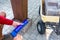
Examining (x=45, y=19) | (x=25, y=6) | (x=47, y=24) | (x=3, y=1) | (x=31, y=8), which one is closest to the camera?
(x=45, y=19)

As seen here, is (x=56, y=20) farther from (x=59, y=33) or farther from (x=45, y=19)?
(x=59, y=33)

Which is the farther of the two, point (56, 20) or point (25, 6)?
point (25, 6)

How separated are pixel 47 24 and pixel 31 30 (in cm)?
20

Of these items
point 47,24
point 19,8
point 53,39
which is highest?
point 19,8

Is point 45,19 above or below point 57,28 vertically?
above

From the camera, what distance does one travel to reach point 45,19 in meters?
1.14

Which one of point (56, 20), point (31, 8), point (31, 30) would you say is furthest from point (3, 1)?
point (56, 20)

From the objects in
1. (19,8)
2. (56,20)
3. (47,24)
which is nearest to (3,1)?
(19,8)

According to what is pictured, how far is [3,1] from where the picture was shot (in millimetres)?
1791

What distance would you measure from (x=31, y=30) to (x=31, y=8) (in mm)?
353

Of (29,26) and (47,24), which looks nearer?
(47,24)

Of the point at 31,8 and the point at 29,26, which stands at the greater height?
the point at 31,8

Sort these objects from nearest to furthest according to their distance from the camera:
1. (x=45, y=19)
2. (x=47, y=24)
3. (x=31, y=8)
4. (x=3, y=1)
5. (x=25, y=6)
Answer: (x=45, y=19) → (x=47, y=24) → (x=25, y=6) → (x=31, y=8) → (x=3, y=1)

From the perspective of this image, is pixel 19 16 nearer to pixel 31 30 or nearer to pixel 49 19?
pixel 31 30
